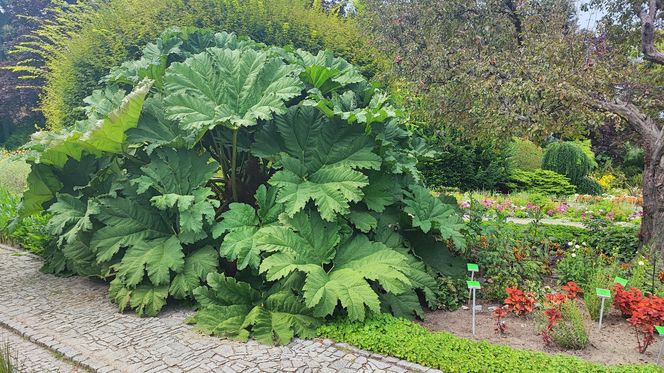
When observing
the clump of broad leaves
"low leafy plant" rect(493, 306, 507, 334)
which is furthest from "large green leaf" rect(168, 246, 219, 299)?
"low leafy plant" rect(493, 306, 507, 334)

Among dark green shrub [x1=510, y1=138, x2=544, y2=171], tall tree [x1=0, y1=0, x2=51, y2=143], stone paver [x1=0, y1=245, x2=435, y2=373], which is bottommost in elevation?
stone paver [x1=0, y1=245, x2=435, y2=373]

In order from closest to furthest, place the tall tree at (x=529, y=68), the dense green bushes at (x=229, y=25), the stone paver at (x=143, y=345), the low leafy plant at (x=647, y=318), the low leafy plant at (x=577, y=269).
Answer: the stone paver at (x=143, y=345)
the low leafy plant at (x=647, y=318)
the low leafy plant at (x=577, y=269)
the tall tree at (x=529, y=68)
the dense green bushes at (x=229, y=25)

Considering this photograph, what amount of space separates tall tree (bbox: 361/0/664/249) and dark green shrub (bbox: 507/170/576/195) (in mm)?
5048

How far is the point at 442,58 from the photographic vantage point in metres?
5.88

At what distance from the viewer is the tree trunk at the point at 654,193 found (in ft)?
15.3

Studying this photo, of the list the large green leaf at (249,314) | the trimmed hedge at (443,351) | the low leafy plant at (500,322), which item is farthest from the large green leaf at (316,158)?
the low leafy plant at (500,322)

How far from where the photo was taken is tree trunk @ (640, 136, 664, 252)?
4.65 metres

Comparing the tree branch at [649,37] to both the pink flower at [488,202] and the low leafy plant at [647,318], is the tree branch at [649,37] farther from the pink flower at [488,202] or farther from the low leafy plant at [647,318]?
the pink flower at [488,202]

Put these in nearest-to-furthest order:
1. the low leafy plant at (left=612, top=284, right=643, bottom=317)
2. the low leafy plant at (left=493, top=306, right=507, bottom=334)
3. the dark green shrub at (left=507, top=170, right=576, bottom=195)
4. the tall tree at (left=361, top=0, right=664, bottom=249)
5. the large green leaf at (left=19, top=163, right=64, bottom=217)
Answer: the low leafy plant at (left=493, top=306, right=507, bottom=334) < the low leafy plant at (left=612, top=284, right=643, bottom=317) < the large green leaf at (left=19, top=163, right=64, bottom=217) < the tall tree at (left=361, top=0, right=664, bottom=249) < the dark green shrub at (left=507, top=170, right=576, bottom=195)

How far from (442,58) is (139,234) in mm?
Answer: 3789

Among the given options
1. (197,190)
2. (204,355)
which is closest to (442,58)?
(197,190)

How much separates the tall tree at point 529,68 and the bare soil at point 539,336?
150 centimetres

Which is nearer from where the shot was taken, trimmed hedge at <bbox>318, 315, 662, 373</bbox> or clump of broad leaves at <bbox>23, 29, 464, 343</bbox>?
trimmed hedge at <bbox>318, 315, 662, 373</bbox>

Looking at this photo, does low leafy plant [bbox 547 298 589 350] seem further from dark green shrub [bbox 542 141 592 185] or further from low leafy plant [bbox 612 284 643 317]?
dark green shrub [bbox 542 141 592 185]
